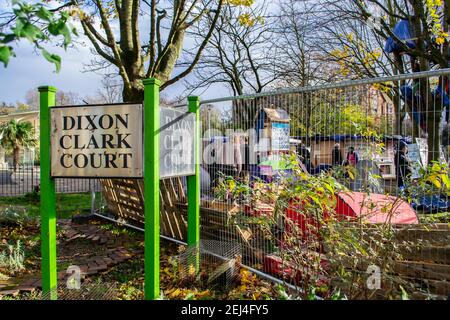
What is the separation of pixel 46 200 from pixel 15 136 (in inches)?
467

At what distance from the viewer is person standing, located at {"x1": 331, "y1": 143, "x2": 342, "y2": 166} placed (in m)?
3.46

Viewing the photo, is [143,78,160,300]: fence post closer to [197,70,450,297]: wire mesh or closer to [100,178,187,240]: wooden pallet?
[197,70,450,297]: wire mesh

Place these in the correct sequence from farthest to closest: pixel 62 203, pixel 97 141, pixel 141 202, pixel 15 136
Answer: pixel 15 136 < pixel 62 203 < pixel 141 202 < pixel 97 141

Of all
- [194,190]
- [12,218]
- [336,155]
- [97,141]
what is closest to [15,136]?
[12,218]

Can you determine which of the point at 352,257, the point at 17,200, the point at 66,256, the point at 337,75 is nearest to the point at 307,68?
the point at 337,75

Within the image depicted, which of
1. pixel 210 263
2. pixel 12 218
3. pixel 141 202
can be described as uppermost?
pixel 141 202

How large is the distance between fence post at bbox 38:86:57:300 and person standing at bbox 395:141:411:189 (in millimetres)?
3053

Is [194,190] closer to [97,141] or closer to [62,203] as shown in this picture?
[97,141]

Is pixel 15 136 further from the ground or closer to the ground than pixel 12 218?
further from the ground

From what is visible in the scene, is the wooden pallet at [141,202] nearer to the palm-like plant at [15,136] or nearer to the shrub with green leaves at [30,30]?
the shrub with green leaves at [30,30]

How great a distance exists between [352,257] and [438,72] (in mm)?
1530

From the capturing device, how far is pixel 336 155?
3.52m

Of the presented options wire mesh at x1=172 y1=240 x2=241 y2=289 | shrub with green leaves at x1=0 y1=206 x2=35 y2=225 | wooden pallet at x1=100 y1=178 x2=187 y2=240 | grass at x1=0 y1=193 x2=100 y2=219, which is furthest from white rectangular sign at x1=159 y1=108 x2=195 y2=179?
grass at x1=0 y1=193 x2=100 y2=219

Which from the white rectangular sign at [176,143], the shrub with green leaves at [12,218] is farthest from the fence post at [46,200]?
the shrub with green leaves at [12,218]
